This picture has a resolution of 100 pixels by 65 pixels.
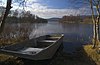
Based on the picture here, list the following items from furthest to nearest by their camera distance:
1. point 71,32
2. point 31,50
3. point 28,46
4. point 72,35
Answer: point 71,32 → point 72,35 → point 28,46 → point 31,50

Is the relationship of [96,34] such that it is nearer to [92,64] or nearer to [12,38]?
[92,64]

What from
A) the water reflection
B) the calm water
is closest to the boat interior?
the calm water

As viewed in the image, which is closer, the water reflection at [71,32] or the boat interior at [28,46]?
the boat interior at [28,46]

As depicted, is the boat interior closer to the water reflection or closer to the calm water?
the calm water

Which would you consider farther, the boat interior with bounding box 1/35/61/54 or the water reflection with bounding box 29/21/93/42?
the water reflection with bounding box 29/21/93/42

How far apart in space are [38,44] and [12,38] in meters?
4.53

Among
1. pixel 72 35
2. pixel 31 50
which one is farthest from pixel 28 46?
pixel 72 35

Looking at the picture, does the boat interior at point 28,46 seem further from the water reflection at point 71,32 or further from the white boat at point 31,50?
the water reflection at point 71,32

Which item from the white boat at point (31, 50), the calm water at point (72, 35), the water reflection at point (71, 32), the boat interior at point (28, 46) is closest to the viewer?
the white boat at point (31, 50)

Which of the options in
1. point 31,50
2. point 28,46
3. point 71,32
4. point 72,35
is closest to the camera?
point 31,50

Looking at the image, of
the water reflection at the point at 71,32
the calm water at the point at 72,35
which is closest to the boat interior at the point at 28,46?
the calm water at the point at 72,35

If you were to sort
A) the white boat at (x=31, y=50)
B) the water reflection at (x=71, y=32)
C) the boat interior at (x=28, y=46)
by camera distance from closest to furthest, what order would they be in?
the white boat at (x=31, y=50) → the boat interior at (x=28, y=46) → the water reflection at (x=71, y=32)

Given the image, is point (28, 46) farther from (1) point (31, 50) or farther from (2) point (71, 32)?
(2) point (71, 32)

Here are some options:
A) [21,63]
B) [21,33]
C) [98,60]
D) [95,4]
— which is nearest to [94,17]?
[95,4]
